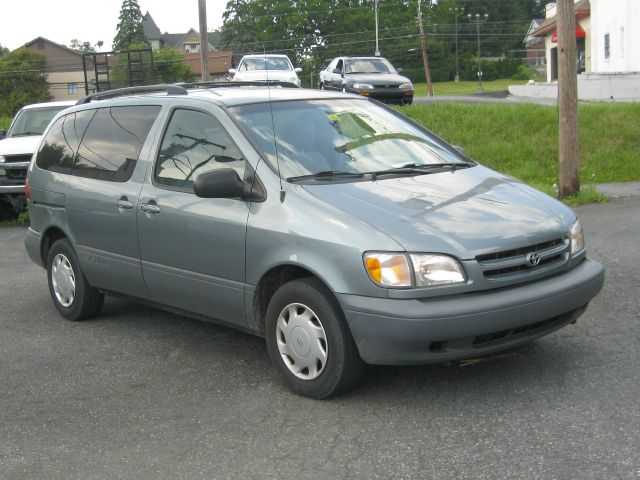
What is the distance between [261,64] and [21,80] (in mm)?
60349

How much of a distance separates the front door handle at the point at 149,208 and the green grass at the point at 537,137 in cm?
989

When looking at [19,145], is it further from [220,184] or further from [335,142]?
[220,184]

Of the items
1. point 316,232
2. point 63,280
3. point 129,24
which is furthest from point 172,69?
point 316,232

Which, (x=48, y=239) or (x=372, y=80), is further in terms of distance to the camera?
(x=372, y=80)

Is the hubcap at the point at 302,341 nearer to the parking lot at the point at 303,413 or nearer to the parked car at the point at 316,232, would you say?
the parked car at the point at 316,232

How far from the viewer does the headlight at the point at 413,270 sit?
4586mm

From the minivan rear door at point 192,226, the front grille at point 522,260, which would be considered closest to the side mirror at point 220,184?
the minivan rear door at point 192,226

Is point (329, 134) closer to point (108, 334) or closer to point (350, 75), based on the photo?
point (108, 334)

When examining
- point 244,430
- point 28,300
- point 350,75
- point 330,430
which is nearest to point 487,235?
point 330,430

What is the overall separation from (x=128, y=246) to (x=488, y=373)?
2661 millimetres

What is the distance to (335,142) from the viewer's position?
5.72 metres

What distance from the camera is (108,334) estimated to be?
6.82 metres

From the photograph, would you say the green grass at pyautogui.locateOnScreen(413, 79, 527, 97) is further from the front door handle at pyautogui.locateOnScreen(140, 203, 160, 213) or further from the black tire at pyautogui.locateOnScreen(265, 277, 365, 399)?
the black tire at pyautogui.locateOnScreen(265, 277, 365, 399)

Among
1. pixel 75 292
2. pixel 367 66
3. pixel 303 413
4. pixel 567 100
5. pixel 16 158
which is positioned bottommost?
pixel 303 413
